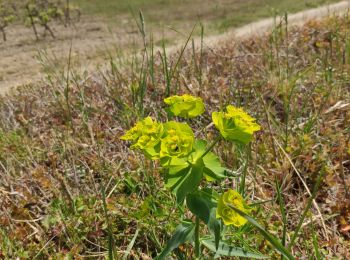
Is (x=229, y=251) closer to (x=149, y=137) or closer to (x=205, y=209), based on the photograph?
(x=205, y=209)

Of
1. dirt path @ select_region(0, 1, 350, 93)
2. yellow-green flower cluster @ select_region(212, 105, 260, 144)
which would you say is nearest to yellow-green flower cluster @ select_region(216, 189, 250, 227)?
yellow-green flower cluster @ select_region(212, 105, 260, 144)

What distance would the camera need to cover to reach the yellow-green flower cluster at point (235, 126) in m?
1.16

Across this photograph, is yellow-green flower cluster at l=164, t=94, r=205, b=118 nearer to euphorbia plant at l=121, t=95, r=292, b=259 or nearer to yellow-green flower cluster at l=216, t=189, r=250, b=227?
euphorbia plant at l=121, t=95, r=292, b=259

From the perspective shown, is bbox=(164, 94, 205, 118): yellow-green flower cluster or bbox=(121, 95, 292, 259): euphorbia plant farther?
bbox=(164, 94, 205, 118): yellow-green flower cluster

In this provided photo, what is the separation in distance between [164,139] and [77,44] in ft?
26.8

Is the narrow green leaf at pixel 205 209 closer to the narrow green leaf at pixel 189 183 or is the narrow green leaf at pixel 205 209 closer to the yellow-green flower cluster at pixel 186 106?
the narrow green leaf at pixel 189 183

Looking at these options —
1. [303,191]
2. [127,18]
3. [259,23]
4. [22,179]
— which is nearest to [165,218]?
[303,191]

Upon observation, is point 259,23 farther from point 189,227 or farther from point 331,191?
point 189,227

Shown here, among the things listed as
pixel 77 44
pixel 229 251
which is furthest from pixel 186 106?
pixel 77 44

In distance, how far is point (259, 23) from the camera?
31.4ft

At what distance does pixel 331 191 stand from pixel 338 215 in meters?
0.17

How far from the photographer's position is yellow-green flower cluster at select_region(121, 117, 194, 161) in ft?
3.68

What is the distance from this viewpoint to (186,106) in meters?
1.29

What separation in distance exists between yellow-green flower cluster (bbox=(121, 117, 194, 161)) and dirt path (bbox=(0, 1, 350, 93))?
17.4 ft
